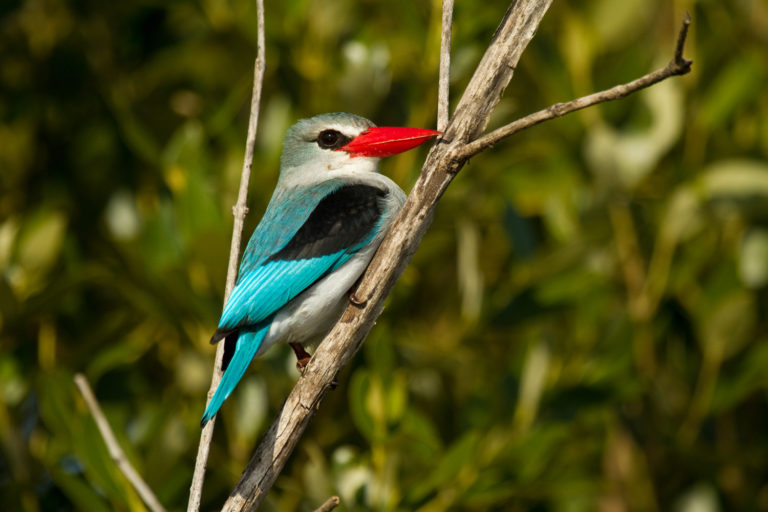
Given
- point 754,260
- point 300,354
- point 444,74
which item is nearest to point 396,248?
point 444,74

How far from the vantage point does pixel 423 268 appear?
4.32 metres

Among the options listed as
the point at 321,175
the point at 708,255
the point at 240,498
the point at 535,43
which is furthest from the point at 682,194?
the point at 240,498

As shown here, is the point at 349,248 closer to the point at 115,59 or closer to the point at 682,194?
the point at 682,194

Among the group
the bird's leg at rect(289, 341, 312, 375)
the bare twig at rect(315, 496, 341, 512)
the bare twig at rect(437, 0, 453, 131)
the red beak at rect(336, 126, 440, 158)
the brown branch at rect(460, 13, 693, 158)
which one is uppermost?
the bare twig at rect(437, 0, 453, 131)

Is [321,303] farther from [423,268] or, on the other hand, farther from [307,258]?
[423,268]

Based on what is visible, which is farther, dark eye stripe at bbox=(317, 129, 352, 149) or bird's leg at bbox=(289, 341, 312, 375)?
dark eye stripe at bbox=(317, 129, 352, 149)

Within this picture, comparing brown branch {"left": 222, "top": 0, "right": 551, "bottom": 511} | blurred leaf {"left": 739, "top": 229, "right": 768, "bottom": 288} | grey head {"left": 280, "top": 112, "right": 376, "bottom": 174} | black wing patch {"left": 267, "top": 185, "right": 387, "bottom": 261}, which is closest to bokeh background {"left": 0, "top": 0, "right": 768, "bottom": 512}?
blurred leaf {"left": 739, "top": 229, "right": 768, "bottom": 288}

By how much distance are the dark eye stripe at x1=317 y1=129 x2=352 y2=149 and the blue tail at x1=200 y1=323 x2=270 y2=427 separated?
2.91 feet

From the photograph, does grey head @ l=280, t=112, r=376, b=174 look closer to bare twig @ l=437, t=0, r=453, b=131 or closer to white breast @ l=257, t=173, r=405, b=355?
white breast @ l=257, t=173, r=405, b=355

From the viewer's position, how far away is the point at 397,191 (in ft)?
11.2

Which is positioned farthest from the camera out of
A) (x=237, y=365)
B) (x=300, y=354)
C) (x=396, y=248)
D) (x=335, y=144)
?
(x=335, y=144)

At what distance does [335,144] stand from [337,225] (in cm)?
56

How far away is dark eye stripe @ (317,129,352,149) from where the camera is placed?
12.1ft

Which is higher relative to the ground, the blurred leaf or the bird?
the bird
